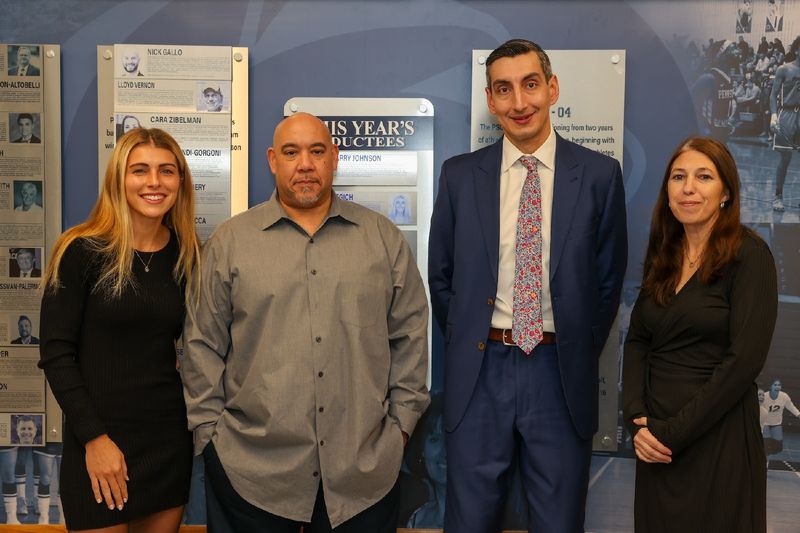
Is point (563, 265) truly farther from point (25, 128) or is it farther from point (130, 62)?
point (25, 128)

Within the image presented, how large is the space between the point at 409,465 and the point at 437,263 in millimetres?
988

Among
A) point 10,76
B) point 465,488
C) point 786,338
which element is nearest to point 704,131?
point 786,338

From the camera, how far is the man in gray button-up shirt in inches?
83.4

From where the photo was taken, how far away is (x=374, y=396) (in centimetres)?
218

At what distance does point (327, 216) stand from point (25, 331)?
62.1 inches

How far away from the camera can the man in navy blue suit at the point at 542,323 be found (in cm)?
228

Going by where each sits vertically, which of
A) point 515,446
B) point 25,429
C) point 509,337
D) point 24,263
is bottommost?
point 25,429

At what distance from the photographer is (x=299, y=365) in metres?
2.12

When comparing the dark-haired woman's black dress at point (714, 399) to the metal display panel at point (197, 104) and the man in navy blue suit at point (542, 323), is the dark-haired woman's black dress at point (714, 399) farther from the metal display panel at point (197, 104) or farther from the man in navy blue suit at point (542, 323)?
the metal display panel at point (197, 104)

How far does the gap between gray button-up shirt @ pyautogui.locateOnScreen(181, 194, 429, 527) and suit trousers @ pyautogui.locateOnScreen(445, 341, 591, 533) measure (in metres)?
0.22

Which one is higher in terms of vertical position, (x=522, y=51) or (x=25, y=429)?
(x=522, y=51)

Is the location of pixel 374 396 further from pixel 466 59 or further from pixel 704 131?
pixel 704 131

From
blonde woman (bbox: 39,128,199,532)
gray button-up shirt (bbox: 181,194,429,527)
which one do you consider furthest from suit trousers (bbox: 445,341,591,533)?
blonde woman (bbox: 39,128,199,532)

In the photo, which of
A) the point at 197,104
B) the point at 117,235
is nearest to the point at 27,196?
the point at 197,104
